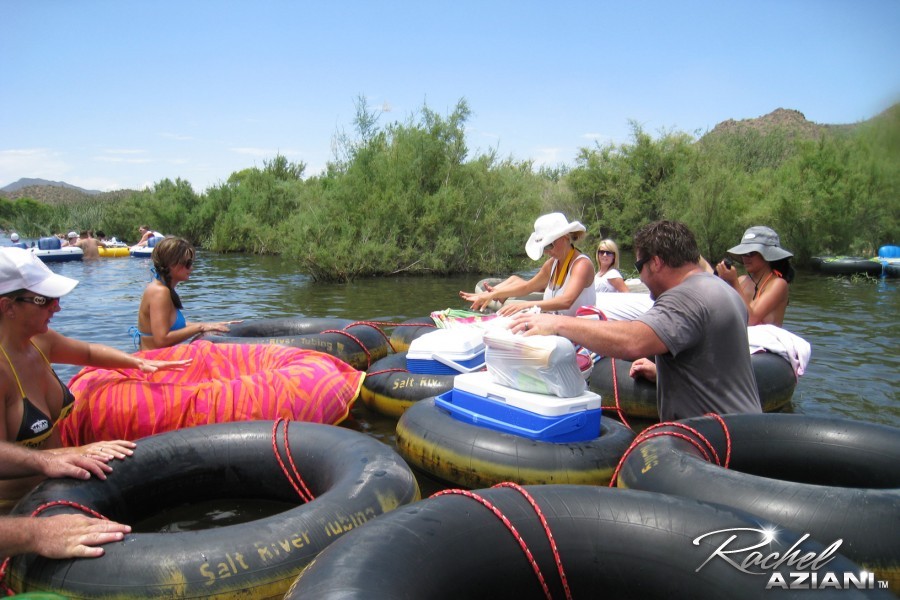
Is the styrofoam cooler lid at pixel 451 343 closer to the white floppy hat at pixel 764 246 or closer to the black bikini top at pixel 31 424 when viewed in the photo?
the white floppy hat at pixel 764 246

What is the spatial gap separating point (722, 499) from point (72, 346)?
11.3 feet

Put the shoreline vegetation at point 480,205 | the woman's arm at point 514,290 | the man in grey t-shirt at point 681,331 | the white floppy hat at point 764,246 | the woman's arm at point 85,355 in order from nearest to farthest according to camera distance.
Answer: the man in grey t-shirt at point 681,331, the woman's arm at point 85,355, the white floppy hat at point 764,246, the woman's arm at point 514,290, the shoreline vegetation at point 480,205

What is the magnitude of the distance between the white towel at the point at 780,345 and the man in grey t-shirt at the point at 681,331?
210cm

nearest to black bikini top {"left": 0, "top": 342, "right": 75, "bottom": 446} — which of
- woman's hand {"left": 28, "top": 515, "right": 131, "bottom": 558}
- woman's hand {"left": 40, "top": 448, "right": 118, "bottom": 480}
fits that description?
woman's hand {"left": 40, "top": 448, "right": 118, "bottom": 480}

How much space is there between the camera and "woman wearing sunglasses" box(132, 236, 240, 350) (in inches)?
202

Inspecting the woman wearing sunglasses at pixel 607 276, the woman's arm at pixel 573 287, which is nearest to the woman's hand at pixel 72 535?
the woman's arm at pixel 573 287

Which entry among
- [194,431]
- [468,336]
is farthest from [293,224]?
[194,431]

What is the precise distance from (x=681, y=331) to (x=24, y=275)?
3.12m

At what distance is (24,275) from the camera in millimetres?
3010

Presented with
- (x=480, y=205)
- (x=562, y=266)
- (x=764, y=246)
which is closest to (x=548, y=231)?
(x=562, y=266)

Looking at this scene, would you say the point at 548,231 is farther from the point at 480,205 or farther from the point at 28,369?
the point at 480,205

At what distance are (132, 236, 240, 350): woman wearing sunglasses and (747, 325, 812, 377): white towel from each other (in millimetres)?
4654

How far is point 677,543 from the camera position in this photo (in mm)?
2193

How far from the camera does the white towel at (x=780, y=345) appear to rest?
5.54 m
